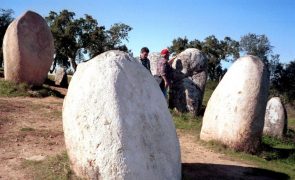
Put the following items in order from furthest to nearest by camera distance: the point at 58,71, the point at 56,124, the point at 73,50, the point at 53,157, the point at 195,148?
the point at 73,50 → the point at 58,71 → the point at 56,124 → the point at 195,148 → the point at 53,157

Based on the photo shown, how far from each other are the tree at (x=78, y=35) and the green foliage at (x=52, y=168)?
3603cm

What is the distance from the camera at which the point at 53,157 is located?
665cm

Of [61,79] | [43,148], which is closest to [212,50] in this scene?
[61,79]

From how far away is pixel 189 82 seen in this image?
49.2ft

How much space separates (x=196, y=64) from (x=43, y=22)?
5.81m

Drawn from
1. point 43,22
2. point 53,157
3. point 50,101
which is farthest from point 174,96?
point 53,157

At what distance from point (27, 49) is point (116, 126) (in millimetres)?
10447

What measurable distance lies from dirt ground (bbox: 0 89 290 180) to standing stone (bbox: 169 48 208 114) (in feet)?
13.4

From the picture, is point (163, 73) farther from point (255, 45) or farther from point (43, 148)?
point (255, 45)

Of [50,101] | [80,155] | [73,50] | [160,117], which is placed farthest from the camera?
[73,50]

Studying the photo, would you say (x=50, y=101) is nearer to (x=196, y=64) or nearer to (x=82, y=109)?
(x=196, y=64)

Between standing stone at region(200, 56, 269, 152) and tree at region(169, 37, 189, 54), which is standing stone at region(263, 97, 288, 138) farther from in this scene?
tree at region(169, 37, 189, 54)

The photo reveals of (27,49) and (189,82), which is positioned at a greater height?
(27,49)

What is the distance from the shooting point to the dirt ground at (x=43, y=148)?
22.5 feet
